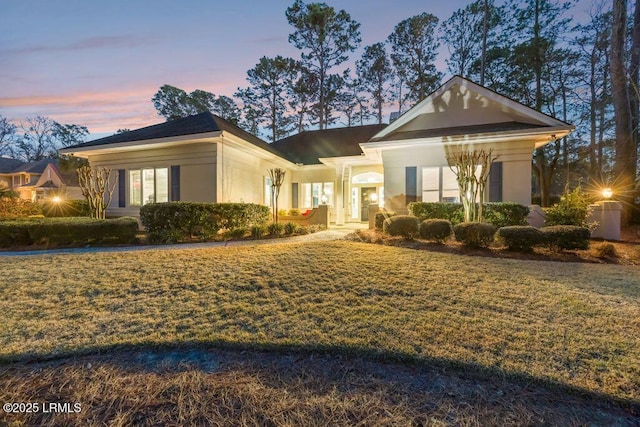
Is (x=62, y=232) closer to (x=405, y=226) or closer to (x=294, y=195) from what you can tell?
(x=405, y=226)

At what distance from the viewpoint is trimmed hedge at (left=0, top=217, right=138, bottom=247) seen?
7203mm

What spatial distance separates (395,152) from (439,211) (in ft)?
10.1

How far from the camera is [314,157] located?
51.3 ft

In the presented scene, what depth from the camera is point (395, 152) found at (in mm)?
10711

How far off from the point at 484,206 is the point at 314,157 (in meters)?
9.47

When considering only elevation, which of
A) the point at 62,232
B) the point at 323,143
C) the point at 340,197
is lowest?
the point at 62,232

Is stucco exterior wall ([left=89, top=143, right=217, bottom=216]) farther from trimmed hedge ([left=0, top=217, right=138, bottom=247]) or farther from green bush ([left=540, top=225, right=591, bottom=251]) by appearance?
green bush ([left=540, top=225, right=591, bottom=251])

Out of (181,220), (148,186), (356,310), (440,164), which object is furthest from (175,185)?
(440,164)

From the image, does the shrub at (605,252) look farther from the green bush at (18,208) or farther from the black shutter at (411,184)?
the green bush at (18,208)

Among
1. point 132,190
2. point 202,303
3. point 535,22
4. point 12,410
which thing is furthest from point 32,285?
point 535,22

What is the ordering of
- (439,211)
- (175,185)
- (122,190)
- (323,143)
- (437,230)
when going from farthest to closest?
1. (323,143)
2. (122,190)
3. (175,185)
4. (439,211)
5. (437,230)

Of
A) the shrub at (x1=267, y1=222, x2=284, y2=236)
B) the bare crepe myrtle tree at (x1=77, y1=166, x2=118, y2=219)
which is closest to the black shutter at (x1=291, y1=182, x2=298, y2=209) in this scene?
the shrub at (x1=267, y1=222, x2=284, y2=236)

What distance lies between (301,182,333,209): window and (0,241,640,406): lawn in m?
10.1

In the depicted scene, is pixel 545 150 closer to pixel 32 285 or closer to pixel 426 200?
pixel 426 200
